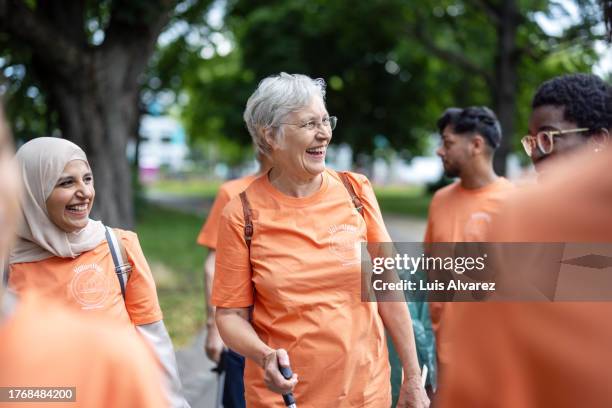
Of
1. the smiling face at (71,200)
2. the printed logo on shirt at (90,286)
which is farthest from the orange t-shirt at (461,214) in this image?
the smiling face at (71,200)

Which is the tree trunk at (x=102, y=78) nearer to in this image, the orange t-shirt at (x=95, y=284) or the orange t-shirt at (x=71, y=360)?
the orange t-shirt at (x=95, y=284)

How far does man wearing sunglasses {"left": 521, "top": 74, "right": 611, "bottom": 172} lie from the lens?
7.79 feet

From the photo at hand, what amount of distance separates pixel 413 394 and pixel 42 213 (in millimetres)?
1572

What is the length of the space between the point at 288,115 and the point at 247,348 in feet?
2.85

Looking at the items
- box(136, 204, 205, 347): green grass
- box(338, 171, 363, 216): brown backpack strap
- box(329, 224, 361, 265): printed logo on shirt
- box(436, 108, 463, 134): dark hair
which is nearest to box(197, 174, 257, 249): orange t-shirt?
box(436, 108, 463, 134): dark hair

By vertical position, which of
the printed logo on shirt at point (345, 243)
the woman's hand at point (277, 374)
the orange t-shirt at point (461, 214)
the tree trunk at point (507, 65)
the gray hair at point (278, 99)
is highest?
the tree trunk at point (507, 65)

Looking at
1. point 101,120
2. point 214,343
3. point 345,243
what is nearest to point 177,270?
point 101,120

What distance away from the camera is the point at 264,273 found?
8.73ft

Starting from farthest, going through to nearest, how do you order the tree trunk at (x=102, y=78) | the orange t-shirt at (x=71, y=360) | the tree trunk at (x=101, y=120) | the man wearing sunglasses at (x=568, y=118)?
the tree trunk at (x=101, y=120)
the tree trunk at (x=102, y=78)
the man wearing sunglasses at (x=568, y=118)
the orange t-shirt at (x=71, y=360)

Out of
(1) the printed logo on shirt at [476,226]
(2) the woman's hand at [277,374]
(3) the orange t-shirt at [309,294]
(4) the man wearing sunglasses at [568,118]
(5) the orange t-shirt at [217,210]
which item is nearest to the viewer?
(4) the man wearing sunglasses at [568,118]

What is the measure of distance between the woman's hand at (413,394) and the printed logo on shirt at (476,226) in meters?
1.22

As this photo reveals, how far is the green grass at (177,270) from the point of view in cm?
875

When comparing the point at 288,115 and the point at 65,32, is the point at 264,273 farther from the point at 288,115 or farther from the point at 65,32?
the point at 65,32

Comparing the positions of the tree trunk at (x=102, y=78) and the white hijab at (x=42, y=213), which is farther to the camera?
the tree trunk at (x=102, y=78)
